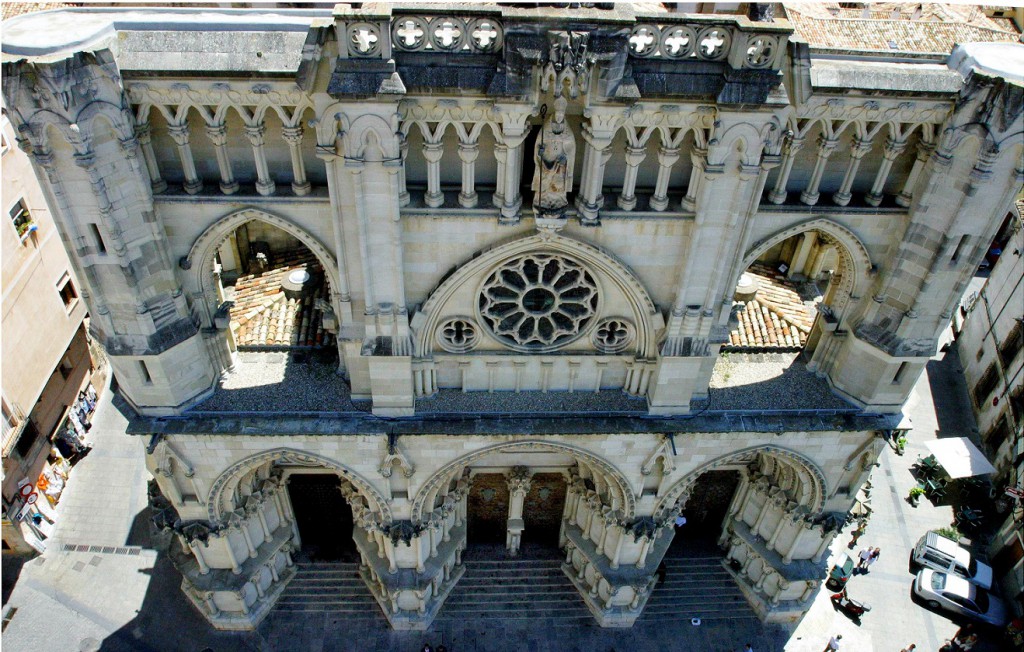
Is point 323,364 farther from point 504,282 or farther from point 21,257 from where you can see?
point 21,257

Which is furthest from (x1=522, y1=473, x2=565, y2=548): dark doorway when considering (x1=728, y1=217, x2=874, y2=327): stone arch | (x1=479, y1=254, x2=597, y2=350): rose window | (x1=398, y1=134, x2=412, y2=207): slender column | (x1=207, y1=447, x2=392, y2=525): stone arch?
(x1=398, y1=134, x2=412, y2=207): slender column

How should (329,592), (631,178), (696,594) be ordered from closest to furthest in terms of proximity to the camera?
Result: (631,178), (329,592), (696,594)

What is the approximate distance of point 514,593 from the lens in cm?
2894

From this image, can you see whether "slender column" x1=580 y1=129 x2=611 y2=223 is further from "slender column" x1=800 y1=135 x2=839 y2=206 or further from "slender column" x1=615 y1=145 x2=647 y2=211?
"slender column" x1=800 y1=135 x2=839 y2=206

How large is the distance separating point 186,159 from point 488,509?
16692 millimetres

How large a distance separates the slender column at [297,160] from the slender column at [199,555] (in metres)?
12.6

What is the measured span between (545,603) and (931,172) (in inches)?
762

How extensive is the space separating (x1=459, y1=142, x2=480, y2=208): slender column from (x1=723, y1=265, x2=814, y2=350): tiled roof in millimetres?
9595

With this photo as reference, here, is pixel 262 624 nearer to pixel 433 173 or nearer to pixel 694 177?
pixel 433 173

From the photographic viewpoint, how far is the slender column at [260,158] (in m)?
17.7

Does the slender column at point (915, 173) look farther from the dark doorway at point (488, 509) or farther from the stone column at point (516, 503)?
the dark doorway at point (488, 509)

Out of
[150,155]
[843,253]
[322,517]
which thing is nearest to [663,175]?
[843,253]

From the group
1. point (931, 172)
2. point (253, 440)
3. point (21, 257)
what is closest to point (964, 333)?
point (931, 172)

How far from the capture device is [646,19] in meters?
16.1
